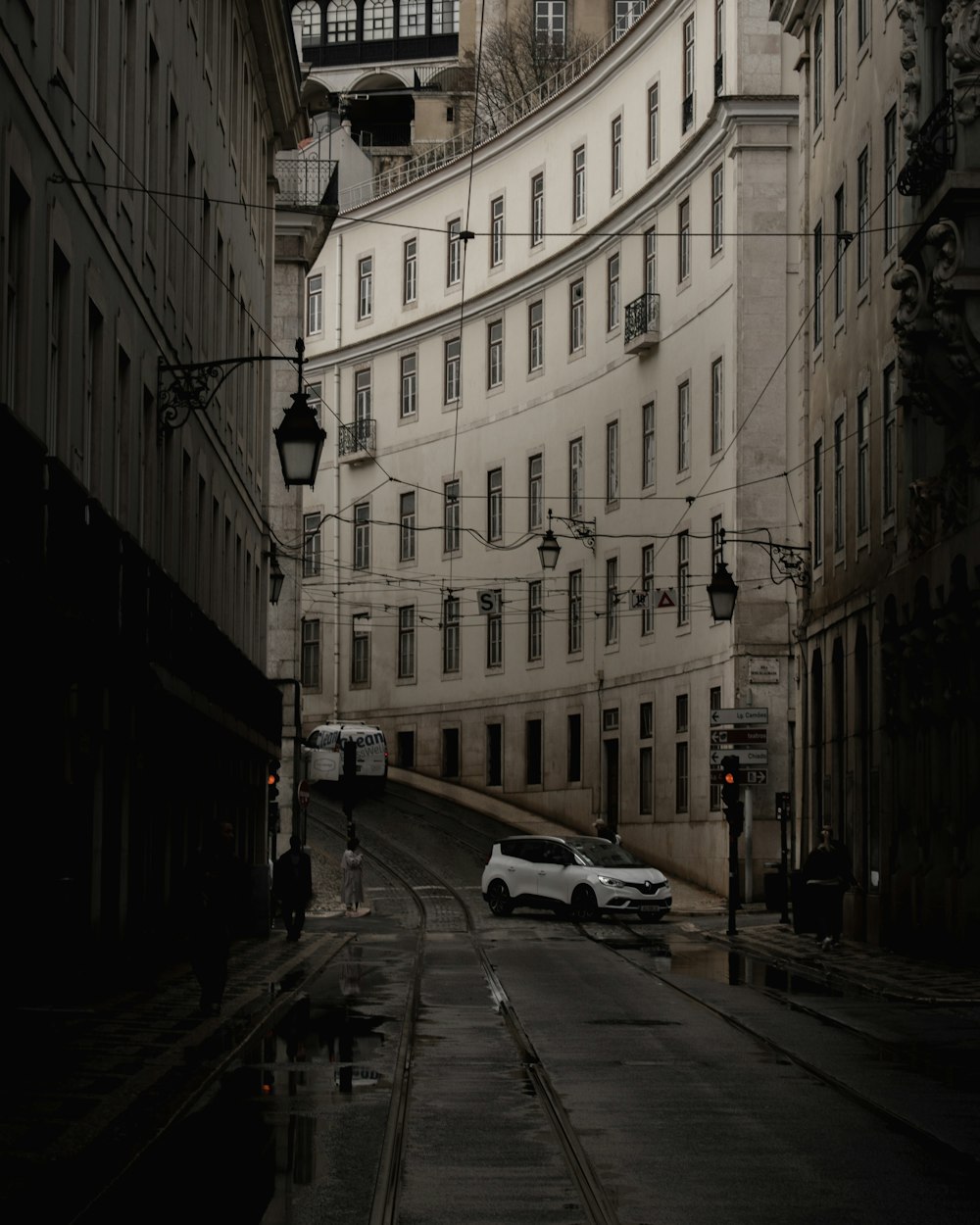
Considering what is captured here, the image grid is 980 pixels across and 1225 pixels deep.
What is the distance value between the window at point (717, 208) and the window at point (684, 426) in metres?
3.85

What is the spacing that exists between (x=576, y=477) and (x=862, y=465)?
1115 inches

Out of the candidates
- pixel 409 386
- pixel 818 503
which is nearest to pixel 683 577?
pixel 818 503

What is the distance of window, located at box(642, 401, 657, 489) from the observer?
57906 millimetres

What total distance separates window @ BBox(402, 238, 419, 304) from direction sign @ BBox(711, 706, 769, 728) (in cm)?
3434

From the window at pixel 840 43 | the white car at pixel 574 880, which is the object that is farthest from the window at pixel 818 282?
the white car at pixel 574 880

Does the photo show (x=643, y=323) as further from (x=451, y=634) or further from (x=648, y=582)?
(x=451, y=634)

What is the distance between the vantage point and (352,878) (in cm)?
4119

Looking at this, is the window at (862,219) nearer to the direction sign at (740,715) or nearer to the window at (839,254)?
the window at (839,254)

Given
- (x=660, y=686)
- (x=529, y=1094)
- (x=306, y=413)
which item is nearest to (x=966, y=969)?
(x=306, y=413)

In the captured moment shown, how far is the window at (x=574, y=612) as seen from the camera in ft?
205

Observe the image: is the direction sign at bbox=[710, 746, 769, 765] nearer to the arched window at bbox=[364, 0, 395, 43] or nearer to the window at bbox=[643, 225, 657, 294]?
the window at bbox=[643, 225, 657, 294]

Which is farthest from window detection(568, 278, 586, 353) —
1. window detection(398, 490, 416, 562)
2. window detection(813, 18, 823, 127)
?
window detection(813, 18, 823, 127)

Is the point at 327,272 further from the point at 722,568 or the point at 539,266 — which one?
the point at 722,568

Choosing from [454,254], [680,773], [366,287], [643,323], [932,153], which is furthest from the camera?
[366,287]
